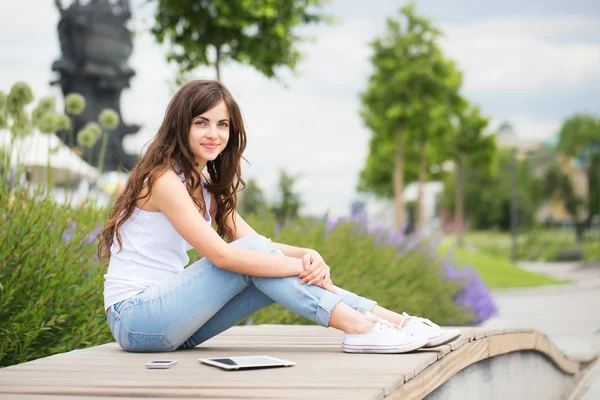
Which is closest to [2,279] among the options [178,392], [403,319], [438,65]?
[178,392]

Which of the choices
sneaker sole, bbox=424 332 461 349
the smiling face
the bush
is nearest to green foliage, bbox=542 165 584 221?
the bush

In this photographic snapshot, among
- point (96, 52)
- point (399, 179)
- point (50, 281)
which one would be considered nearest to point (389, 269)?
point (50, 281)

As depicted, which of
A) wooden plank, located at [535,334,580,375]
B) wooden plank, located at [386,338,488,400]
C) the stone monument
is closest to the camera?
wooden plank, located at [386,338,488,400]

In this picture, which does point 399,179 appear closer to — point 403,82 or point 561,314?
point 403,82

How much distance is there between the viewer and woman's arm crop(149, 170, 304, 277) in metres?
3.06

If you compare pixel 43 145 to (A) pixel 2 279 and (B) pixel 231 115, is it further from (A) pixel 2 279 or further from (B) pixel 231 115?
(B) pixel 231 115

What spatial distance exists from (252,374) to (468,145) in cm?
3389

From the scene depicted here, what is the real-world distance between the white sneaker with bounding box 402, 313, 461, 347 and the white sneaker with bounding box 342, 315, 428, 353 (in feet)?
0.08

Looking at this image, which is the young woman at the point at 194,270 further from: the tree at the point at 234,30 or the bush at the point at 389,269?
the tree at the point at 234,30

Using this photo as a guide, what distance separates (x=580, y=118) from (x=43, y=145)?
5347 cm

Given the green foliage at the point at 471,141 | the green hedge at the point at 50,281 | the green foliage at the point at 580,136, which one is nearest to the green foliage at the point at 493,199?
the green foliage at the point at 580,136

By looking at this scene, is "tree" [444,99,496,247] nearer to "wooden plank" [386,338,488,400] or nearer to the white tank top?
"wooden plank" [386,338,488,400]

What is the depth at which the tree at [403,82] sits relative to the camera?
90.4 ft

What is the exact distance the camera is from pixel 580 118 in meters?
55.7
